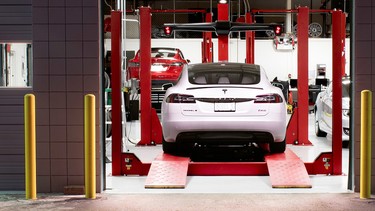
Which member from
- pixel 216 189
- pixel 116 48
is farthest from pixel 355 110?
pixel 116 48

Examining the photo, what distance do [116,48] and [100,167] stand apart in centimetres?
167

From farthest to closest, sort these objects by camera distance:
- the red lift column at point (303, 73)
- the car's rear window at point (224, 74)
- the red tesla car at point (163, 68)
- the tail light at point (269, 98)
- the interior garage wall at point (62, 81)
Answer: the red tesla car at point (163, 68) < the red lift column at point (303, 73) < the car's rear window at point (224, 74) < the tail light at point (269, 98) < the interior garage wall at point (62, 81)

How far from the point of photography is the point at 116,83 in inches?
295

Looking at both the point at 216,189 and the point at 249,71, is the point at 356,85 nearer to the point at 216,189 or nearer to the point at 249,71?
the point at 216,189

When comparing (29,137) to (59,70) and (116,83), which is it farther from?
(116,83)

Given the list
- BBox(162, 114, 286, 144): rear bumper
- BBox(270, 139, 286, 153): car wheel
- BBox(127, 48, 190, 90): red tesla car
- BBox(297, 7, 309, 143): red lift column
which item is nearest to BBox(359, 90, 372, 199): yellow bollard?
BBox(162, 114, 286, 144): rear bumper

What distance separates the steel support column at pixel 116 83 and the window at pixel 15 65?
1.12 metres

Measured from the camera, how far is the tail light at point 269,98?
26.7 ft

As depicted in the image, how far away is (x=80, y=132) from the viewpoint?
652cm

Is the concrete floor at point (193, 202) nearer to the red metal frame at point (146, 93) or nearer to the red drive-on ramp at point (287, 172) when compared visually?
the red drive-on ramp at point (287, 172)

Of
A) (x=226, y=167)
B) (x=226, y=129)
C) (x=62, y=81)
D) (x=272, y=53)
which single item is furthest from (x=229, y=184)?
(x=272, y=53)

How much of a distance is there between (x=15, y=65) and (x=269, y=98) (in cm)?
331

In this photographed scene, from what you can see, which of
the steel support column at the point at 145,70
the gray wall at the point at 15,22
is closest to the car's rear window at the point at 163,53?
the steel support column at the point at 145,70

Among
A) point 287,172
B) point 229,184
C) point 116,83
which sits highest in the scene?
point 116,83
